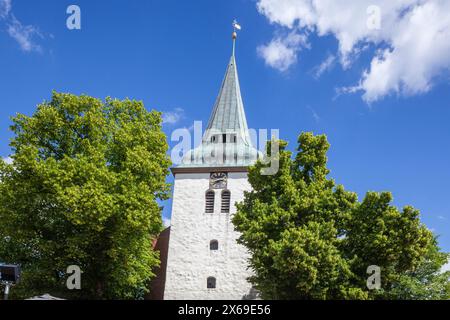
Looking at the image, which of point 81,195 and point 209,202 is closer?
point 81,195

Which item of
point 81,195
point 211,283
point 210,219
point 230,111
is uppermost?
point 230,111

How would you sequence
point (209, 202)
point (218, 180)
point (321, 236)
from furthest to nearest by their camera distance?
point (218, 180)
point (209, 202)
point (321, 236)

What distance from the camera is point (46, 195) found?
70.8 feet

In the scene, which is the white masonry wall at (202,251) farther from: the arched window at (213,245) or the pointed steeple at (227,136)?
the pointed steeple at (227,136)

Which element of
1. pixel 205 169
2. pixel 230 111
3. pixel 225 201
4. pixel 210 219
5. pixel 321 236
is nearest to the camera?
pixel 321 236

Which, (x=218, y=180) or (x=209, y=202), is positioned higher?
(x=218, y=180)

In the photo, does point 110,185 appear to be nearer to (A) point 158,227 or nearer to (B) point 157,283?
(A) point 158,227

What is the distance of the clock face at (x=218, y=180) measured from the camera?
3166 centimetres

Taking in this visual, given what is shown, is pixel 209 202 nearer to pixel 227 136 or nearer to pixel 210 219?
pixel 210 219

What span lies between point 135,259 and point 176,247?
5681 millimetres

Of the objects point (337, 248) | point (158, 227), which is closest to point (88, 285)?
point (158, 227)

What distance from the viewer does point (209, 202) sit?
31422mm

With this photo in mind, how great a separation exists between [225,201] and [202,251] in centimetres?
338

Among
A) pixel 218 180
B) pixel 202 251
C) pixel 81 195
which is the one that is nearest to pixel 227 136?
pixel 218 180
